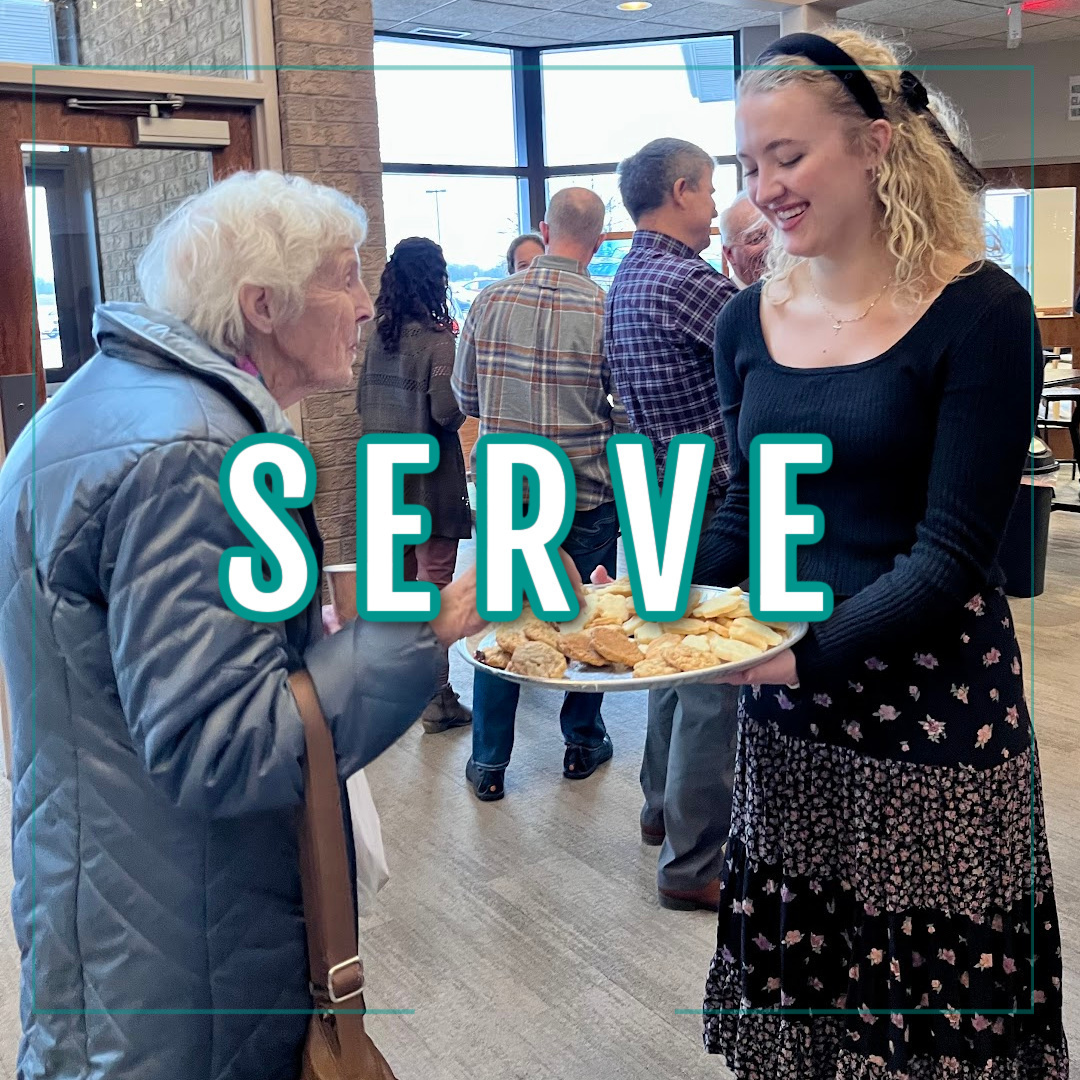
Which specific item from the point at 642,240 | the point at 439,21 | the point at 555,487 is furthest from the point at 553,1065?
the point at 439,21

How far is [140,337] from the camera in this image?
3.56ft

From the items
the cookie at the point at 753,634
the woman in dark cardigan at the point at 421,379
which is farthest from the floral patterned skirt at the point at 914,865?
the woman in dark cardigan at the point at 421,379

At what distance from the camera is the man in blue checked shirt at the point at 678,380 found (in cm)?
260

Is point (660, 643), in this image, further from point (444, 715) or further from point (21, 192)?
point (21, 192)

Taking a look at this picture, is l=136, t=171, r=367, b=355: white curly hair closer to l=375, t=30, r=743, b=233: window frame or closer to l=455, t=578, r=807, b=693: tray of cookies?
l=455, t=578, r=807, b=693: tray of cookies

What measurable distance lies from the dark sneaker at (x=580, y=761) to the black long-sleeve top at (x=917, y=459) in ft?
6.80

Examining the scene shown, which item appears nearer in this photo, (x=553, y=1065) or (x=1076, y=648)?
(x=553, y=1065)

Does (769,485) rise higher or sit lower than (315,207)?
lower

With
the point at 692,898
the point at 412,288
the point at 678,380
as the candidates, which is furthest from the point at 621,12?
the point at 692,898

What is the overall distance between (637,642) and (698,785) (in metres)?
1.22

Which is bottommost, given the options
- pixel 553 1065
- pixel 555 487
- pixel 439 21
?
pixel 553 1065

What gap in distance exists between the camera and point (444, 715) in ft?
13.0

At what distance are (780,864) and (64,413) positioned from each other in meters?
1.10

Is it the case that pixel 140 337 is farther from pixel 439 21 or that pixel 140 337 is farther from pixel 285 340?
pixel 439 21
